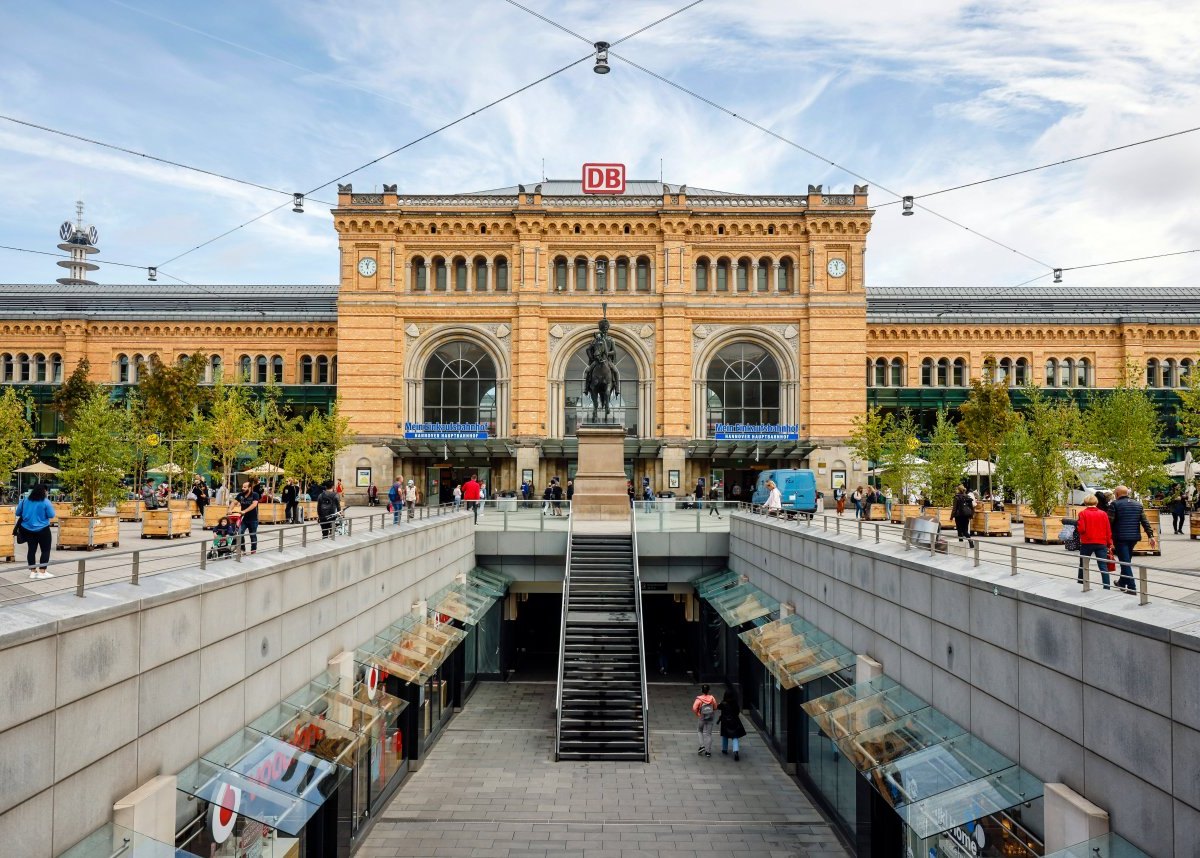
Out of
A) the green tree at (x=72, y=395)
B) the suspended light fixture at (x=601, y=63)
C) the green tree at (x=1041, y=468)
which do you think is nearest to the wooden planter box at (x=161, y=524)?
the suspended light fixture at (x=601, y=63)

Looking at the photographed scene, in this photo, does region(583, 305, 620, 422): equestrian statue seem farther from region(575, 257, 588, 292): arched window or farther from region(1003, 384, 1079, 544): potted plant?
region(575, 257, 588, 292): arched window

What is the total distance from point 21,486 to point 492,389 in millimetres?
27504

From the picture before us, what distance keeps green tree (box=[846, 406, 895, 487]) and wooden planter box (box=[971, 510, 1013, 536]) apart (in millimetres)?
12410

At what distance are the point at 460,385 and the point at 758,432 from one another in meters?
16.3

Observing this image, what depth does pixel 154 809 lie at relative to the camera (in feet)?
27.7

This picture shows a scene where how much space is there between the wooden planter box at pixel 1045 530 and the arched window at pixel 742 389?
2615 cm

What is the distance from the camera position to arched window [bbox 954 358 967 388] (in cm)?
5362

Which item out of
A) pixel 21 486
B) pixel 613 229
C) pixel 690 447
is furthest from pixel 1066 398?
pixel 21 486

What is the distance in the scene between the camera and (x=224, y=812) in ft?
31.6

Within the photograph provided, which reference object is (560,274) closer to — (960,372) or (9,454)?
(960,372)

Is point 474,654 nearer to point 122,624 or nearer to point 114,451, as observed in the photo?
point 114,451

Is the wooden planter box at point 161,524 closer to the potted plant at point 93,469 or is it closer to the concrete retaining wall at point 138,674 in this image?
the potted plant at point 93,469

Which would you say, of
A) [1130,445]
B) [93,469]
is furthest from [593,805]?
[1130,445]

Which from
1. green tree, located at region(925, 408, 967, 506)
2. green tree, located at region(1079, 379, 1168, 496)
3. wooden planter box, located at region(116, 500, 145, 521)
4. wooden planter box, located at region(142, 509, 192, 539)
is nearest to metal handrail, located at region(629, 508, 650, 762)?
green tree, located at region(925, 408, 967, 506)
